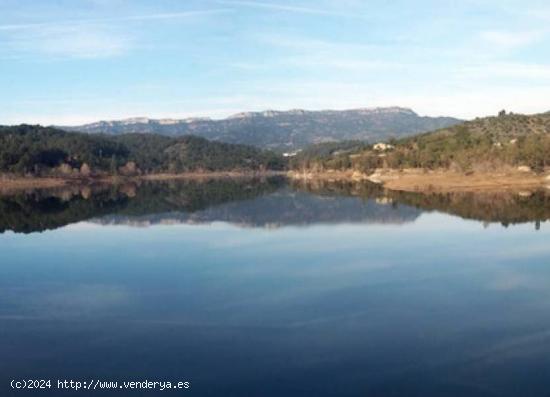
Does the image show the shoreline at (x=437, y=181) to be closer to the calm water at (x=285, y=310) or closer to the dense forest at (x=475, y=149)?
the dense forest at (x=475, y=149)

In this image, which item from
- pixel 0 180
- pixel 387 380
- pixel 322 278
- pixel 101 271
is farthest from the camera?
pixel 0 180

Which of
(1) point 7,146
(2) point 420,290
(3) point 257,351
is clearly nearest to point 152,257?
(2) point 420,290

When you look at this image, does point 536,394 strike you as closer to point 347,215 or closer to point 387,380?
point 387,380

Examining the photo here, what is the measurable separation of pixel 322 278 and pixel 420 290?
429 centimetres

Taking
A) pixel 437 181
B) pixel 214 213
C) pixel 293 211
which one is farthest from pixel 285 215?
pixel 437 181

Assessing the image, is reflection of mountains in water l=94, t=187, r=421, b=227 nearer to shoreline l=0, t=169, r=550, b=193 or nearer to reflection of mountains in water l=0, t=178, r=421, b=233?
reflection of mountains in water l=0, t=178, r=421, b=233

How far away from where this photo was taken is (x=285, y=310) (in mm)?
20344

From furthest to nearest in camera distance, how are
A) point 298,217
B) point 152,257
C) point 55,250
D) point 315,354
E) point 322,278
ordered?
point 298,217
point 55,250
point 152,257
point 322,278
point 315,354

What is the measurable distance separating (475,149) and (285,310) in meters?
92.0

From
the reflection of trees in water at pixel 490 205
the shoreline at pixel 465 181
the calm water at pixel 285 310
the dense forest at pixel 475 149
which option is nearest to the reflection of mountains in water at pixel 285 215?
the reflection of trees in water at pixel 490 205

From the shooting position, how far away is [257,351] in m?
16.1

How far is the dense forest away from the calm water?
2168 inches

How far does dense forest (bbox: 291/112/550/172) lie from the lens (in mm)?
94812

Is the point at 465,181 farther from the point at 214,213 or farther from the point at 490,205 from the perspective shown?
the point at 214,213
